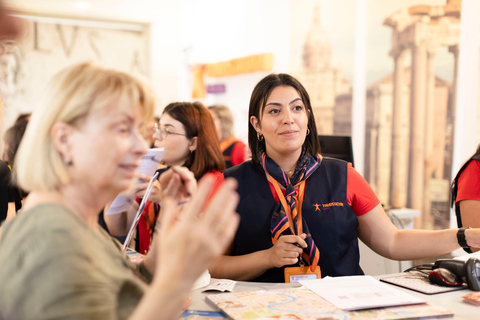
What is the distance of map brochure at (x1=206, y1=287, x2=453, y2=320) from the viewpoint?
1262 mm

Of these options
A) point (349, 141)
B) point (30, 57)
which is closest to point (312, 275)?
point (349, 141)

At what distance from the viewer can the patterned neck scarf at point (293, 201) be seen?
75.6 inches

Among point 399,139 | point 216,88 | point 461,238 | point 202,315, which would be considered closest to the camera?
point 202,315

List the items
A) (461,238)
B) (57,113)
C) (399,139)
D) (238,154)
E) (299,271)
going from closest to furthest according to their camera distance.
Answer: (57,113), (461,238), (299,271), (399,139), (238,154)

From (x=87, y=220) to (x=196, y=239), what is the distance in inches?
11.3

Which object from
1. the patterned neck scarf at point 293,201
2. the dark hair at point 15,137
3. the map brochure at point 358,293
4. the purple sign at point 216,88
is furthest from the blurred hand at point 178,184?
the purple sign at point 216,88

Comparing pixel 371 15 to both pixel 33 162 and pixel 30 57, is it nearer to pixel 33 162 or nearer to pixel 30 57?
pixel 33 162

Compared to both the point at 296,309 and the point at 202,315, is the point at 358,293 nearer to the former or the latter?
the point at 296,309

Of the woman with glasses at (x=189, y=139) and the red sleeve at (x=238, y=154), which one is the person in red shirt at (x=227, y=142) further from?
the woman with glasses at (x=189, y=139)

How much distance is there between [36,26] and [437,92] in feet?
19.8

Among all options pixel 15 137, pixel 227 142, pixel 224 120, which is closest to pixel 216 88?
pixel 224 120

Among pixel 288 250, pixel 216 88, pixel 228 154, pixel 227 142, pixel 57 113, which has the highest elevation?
pixel 216 88

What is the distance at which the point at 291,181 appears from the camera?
2.10 metres

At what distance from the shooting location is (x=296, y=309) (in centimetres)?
132
